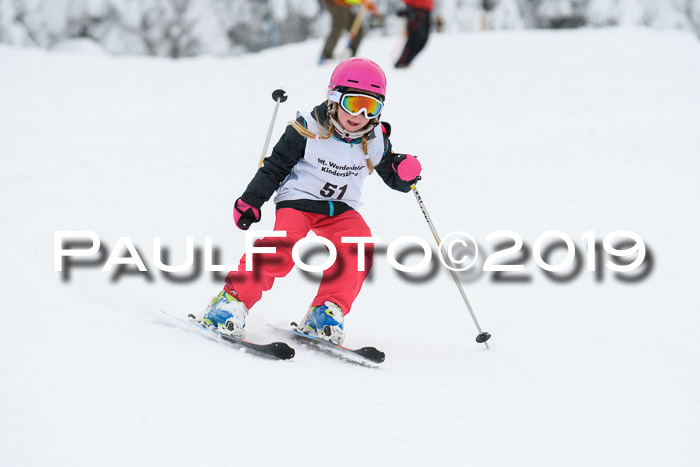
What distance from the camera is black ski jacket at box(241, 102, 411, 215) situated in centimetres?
312

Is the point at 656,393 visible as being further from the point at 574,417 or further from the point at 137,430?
the point at 137,430

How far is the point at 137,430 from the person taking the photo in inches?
79.4

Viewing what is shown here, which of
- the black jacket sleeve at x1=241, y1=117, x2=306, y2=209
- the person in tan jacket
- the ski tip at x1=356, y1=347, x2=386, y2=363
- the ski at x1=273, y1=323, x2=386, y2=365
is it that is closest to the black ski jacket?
the black jacket sleeve at x1=241, y1=117, x2=306, y2=209

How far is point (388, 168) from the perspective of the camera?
3383 mm

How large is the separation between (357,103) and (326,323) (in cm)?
107

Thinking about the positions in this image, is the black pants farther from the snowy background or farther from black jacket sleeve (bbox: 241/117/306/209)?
black jacket sleeve (bbox: 241/117/306/209)

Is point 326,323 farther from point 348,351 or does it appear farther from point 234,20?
point 234,20

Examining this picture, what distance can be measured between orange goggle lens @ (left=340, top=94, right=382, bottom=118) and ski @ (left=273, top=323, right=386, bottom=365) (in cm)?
111

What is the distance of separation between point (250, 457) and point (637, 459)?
1.32 m

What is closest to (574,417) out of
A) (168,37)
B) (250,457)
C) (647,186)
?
(250,457)

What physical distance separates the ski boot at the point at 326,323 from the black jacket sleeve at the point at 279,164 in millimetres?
604

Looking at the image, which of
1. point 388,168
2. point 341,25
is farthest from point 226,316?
point 341,25

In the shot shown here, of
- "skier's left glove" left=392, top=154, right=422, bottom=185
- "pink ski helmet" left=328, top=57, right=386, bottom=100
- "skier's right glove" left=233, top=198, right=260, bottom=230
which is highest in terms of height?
"pink ski helmet" left=328, top=57, right=386, bottom=100

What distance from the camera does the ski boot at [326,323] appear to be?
3033mm
